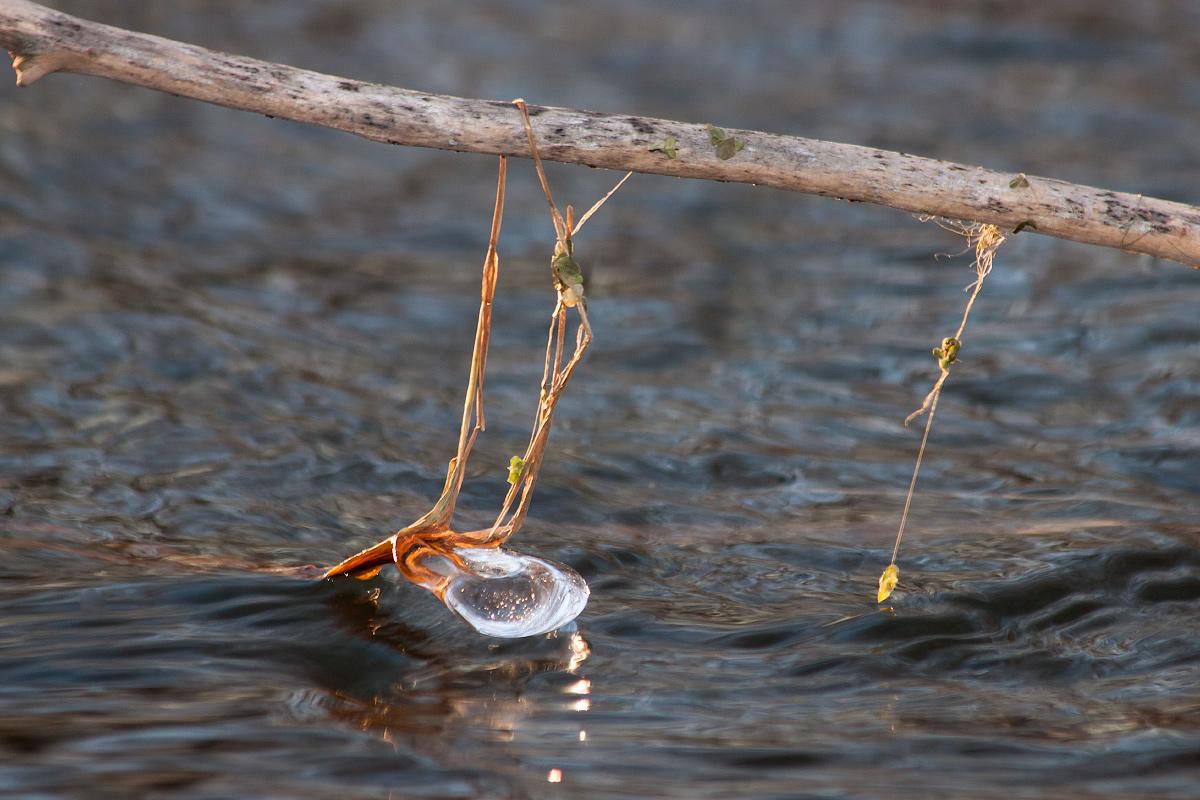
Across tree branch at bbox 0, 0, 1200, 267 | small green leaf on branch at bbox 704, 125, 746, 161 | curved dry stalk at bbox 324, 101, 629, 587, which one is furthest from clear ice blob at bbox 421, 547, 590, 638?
small green leaf on branch at bbox 704, 125, 746, 161

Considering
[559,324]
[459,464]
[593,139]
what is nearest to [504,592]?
[459,464]

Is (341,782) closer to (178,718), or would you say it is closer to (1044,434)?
(178,718)

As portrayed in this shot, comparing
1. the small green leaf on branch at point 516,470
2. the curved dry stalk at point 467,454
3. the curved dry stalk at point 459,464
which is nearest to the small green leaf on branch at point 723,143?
the curved dry stalk at point 467,454

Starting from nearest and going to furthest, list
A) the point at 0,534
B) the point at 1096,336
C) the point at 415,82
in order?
the point at 0,534 < the point at 1096,336 < the point at 415,82

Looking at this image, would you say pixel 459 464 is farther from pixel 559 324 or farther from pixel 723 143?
pixel 723 143

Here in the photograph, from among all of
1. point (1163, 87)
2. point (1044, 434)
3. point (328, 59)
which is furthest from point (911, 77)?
point (1044, 434)

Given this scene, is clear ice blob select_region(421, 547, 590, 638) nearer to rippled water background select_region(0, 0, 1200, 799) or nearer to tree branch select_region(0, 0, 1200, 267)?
rippled water background select_region(0, 0, 1200, 799)
